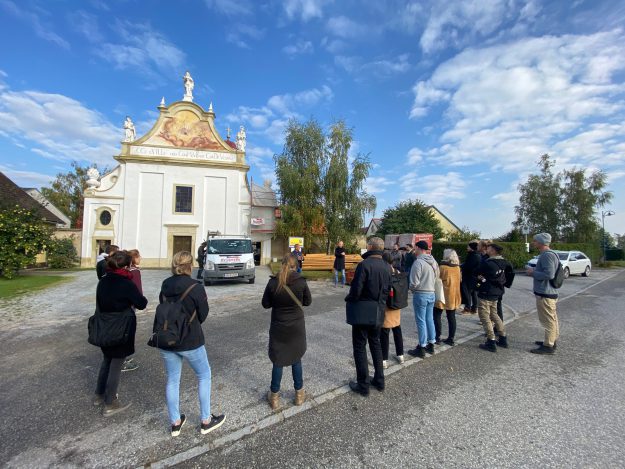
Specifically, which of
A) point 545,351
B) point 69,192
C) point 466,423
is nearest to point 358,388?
point 466,423

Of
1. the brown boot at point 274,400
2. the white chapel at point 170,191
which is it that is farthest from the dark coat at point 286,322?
the white chapel at point 170,191

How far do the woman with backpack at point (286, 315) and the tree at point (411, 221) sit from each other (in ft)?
102

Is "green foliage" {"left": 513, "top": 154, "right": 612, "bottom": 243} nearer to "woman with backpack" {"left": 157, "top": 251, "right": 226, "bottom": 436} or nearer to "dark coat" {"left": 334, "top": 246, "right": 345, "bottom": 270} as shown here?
"dark coat" {"left": 334, "top": 246, "right": 345, "bottom": 270}

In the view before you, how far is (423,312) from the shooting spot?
Answer: 4.71m

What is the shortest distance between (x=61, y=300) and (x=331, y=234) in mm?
17201

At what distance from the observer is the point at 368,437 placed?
9.15 ft

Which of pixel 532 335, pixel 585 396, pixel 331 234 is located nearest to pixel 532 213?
pixel 331 234

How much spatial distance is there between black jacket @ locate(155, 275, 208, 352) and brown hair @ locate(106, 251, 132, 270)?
30.7 inches

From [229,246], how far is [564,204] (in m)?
35.6

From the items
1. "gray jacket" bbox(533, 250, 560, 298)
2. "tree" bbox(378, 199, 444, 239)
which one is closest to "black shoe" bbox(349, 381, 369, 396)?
"gray jacket" bbox(533, 250, 560, 298)

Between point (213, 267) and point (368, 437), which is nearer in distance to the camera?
point (368, 437)

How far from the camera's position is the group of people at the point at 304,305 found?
9.21 feet

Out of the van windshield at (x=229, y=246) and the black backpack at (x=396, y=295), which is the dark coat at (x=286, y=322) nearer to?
the black backpack at (x=396, y=295)

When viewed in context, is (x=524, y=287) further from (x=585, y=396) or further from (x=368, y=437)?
(x=368, y=437)
